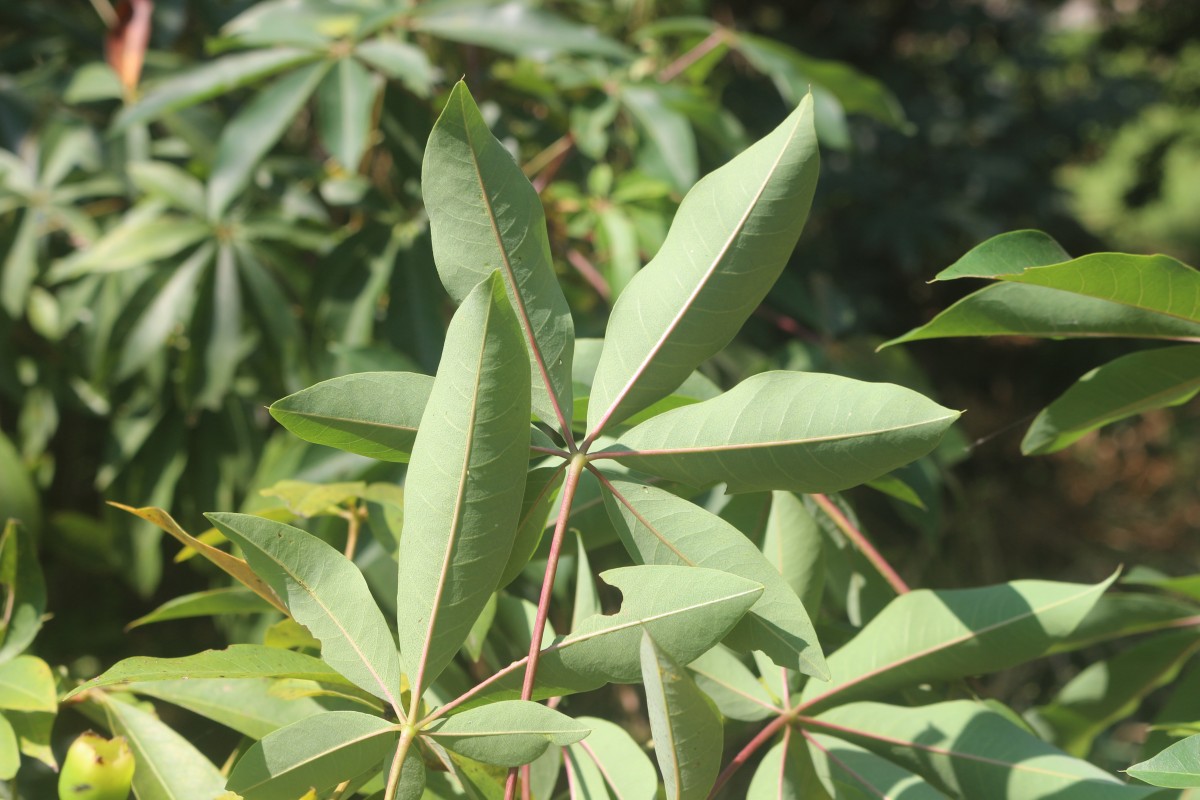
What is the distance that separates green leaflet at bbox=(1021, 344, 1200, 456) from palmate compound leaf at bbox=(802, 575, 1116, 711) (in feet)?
0.29

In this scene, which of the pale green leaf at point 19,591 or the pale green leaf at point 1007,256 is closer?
the pale green leaf at point 1007,256

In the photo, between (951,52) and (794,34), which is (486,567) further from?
(951,52)

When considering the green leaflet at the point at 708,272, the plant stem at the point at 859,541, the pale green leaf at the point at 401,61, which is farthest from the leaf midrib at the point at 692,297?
the pale green leaf at the point at 401,61

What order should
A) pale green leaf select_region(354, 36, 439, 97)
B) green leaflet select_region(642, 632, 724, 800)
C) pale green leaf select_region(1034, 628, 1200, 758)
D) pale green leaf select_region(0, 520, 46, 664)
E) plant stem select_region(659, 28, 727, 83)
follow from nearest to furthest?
green leaflet select_region(642, 632, 724, 800) < pale green leaf select_region(0, 520, 46, 664) < pale green leaf select_region(1034, 628, 1200, 758) < pale green leaf select_region(354, 36, 439, 97) < plant stem select_region(659, 28, 727, 83)

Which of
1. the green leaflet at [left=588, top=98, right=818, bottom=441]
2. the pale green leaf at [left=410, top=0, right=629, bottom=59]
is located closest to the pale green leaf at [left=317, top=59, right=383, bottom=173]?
the pale green leaf at [left=410, top=0, right=629, bottom=59]

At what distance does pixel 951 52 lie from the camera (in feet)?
8.73

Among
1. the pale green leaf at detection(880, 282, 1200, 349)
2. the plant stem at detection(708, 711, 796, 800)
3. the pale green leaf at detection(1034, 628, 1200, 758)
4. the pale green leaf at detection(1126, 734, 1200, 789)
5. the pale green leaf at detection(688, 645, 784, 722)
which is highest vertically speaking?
the pale green leaf at detection(880, 282, 1200, 349)

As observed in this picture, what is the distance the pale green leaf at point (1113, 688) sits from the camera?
64cm

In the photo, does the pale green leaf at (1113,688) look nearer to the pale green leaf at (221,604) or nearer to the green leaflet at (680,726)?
the green leaflet at (680,726)

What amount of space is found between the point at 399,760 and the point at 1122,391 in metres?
0.42

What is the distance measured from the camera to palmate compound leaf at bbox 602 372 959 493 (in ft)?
1.20

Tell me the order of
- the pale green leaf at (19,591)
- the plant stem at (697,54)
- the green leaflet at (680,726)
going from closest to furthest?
1. the green leaflet at (680,726)
2. the pale green leaf at (19,591)
3. the plant stem at (697,54)

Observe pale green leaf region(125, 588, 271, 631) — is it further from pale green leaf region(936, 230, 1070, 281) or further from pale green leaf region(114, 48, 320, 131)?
pale green leaf region(114, 48, 320, 131)

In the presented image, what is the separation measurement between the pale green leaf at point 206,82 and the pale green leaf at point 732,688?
71cm
